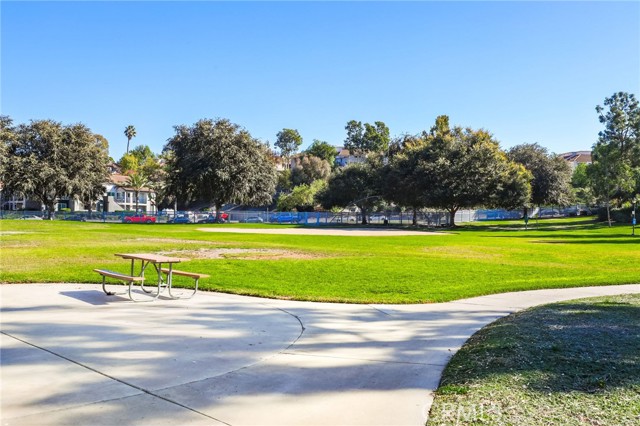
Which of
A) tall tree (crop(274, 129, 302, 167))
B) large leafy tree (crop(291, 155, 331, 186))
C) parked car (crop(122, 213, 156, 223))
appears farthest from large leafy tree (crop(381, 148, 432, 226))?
tall tree (crop(274, 129, 302, 167))

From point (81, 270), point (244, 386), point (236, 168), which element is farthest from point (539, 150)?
point (244, 386)

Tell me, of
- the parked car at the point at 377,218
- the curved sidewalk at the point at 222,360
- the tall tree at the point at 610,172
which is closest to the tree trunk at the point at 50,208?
the parked car at the point at 377,218

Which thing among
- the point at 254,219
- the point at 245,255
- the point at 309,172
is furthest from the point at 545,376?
the point at 309,172

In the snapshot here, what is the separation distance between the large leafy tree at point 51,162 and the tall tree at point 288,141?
295 feet

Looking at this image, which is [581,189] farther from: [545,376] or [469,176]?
[545,376]

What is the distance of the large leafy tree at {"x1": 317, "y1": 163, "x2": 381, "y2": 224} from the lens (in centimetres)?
7288

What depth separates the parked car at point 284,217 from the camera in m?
75.4

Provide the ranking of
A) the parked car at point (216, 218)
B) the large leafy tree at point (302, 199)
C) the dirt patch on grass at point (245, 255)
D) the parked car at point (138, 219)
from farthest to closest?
the large leafy tree at point (302, 199) < the parked car at point (216, 218) < the parked car at point (138, 219) < the dirt patch on grass at point (245, 255)

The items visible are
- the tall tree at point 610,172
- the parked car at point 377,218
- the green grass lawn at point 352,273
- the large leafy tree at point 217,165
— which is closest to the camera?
the green grass lawn at point 352,273

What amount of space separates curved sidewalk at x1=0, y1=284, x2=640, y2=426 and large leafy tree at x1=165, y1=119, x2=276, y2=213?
6130 cm

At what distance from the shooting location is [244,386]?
17.0 ft

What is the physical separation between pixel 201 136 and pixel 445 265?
196ft

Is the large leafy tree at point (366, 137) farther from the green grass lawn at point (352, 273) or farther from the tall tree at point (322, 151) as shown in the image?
the green grass lawn at point (352, 273)

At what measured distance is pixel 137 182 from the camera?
11169 cm
